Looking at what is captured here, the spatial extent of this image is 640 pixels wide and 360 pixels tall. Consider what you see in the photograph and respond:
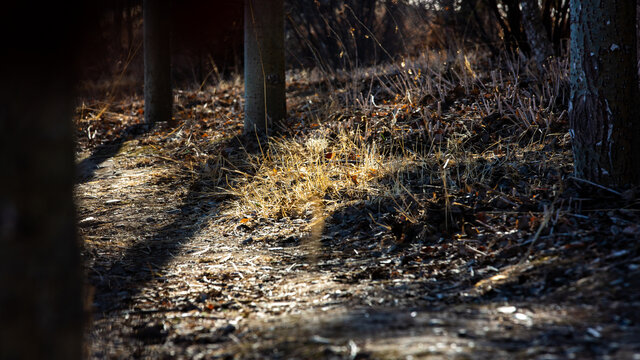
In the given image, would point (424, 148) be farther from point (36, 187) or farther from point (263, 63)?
point (36, 187)

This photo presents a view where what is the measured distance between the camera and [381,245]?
347cm

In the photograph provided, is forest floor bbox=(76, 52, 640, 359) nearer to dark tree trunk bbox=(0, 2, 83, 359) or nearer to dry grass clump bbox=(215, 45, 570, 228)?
dry grass clump bbox=(215, 45, 570, 228)

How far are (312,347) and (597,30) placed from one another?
2.50 m

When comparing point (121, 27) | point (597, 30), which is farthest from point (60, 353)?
point (121, 27)

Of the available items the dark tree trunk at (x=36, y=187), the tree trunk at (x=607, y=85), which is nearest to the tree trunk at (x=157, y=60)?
the tree trunk at (x=607, y=85)

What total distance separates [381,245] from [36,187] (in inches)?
96.4

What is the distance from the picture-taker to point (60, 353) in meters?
1.37

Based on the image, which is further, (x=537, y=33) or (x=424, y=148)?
(x=537, y=33)

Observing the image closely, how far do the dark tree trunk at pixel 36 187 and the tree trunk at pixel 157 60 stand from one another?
6962 millimetres

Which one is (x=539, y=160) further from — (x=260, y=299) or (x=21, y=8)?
(x=21, y=8)

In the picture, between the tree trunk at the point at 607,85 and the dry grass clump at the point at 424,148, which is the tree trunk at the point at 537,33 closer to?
the dry grass clump at the point at 424,148

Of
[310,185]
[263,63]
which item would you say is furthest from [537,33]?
[310,185]

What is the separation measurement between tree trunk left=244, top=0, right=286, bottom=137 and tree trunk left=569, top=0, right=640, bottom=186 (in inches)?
146

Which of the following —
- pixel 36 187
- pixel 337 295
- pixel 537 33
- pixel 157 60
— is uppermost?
pixel 537 33
